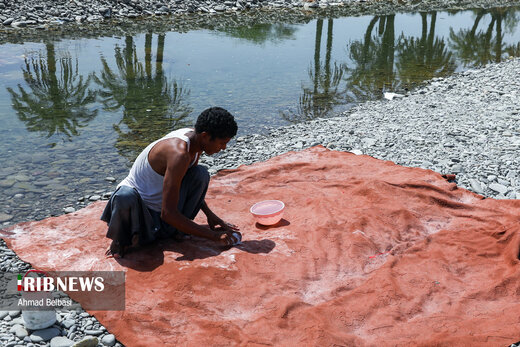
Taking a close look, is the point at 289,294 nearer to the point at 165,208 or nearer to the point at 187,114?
the point at 165,208

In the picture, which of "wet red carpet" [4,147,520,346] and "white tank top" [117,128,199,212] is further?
"white tank top" [117,128,199,212]

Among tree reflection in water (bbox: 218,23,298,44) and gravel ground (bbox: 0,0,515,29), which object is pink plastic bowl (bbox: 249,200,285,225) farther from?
gravel ground (bbox: 0,0,515,29)

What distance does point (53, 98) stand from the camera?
32.4 feet

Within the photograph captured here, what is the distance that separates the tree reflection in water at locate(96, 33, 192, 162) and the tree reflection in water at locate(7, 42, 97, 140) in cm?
45

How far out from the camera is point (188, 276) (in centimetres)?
378

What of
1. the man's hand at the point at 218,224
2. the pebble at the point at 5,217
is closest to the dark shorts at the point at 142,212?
the man's hand at the point at 218,224

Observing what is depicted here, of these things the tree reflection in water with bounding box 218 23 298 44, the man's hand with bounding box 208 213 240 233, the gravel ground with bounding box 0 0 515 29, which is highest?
the gravel ground with bounding box 0 0 515 29

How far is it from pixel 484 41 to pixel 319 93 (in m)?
9.75

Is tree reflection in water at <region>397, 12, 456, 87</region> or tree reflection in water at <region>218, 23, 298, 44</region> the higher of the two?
tree reflection in water at <region>218, 23, 298, 44</region>

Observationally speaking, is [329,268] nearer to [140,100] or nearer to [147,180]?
[147,180]

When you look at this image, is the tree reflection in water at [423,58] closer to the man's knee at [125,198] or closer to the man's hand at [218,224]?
the man's hand at [218,224]

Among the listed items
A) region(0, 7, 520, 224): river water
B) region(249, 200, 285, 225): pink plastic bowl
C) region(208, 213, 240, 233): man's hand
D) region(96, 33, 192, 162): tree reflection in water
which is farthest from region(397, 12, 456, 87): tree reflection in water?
region(208, 213, 240, 233): man's hand

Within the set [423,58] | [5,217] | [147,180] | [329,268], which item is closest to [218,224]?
[147,180]

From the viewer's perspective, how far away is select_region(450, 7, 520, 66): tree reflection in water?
15.0 metres
